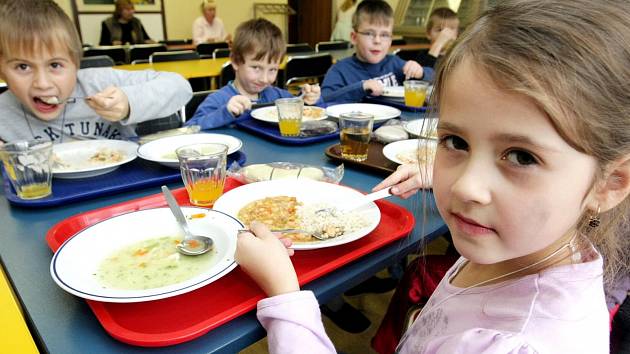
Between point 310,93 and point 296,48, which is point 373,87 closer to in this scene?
point 310,93

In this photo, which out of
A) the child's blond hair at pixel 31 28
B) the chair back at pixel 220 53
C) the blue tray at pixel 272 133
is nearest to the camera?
the child's blond hair at pixel 31 28

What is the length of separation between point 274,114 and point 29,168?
3.15 feet

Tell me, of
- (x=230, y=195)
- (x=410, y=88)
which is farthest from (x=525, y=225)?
(x=410, y=88)

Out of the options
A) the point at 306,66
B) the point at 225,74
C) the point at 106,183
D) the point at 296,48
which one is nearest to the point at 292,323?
the point at 106,183

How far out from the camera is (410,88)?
6.55 ft

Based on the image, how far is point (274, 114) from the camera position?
1748 mm

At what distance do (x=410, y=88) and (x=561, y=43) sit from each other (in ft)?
5.03

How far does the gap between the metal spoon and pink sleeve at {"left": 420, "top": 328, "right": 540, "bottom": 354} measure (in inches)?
17.9

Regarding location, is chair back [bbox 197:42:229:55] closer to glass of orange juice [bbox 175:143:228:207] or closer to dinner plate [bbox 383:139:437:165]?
dinner plate [bbox 383:139:437:165]

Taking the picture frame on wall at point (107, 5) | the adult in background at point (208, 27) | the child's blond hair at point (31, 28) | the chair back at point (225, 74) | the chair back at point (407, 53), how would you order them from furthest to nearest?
the adult in background at point (208, 27) → the picture frame on wall at point (107, 5) → the chair back at point (407, 53) → the chair back at point (225, 74) → the child's blond hair at point (31, 28)

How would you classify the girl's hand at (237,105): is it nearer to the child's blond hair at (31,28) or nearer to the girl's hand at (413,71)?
the child's blond hair at (31,28)

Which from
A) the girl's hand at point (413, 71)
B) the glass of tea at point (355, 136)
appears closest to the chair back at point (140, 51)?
the girl's hand at point (413, 71)

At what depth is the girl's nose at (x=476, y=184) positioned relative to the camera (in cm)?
53

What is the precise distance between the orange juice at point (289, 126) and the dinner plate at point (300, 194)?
484 millimetres
